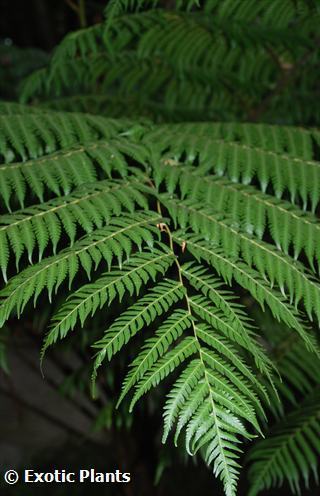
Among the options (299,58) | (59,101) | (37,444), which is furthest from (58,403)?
(299,58)

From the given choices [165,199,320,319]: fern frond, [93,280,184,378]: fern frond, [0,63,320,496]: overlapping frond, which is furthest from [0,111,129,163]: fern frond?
[93,280,184,378]: fern frond

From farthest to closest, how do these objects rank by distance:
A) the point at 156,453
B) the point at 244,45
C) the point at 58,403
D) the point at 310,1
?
Answer: the point at 58,403, the point at 156,453, the point at 244,45, the point at 310,1

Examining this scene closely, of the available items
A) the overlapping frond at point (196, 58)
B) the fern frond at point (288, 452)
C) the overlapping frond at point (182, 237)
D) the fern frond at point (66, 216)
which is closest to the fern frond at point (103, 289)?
the overlapping frond at point (182, 237)

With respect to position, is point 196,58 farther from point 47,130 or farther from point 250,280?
point 250,280

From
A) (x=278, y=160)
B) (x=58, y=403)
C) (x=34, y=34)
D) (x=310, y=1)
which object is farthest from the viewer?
(x=58, y=403)

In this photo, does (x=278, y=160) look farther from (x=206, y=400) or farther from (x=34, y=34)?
(x=34, y=34)

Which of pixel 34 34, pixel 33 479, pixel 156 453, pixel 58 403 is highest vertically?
pixel 34 34

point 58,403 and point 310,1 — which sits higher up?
point 310,1

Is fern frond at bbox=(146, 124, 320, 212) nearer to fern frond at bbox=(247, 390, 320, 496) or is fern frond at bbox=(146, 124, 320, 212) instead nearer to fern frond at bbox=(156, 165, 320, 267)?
Answer: fern frond at bbox=(156, 165, 320, 267)

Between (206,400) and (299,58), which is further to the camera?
(299,58)
